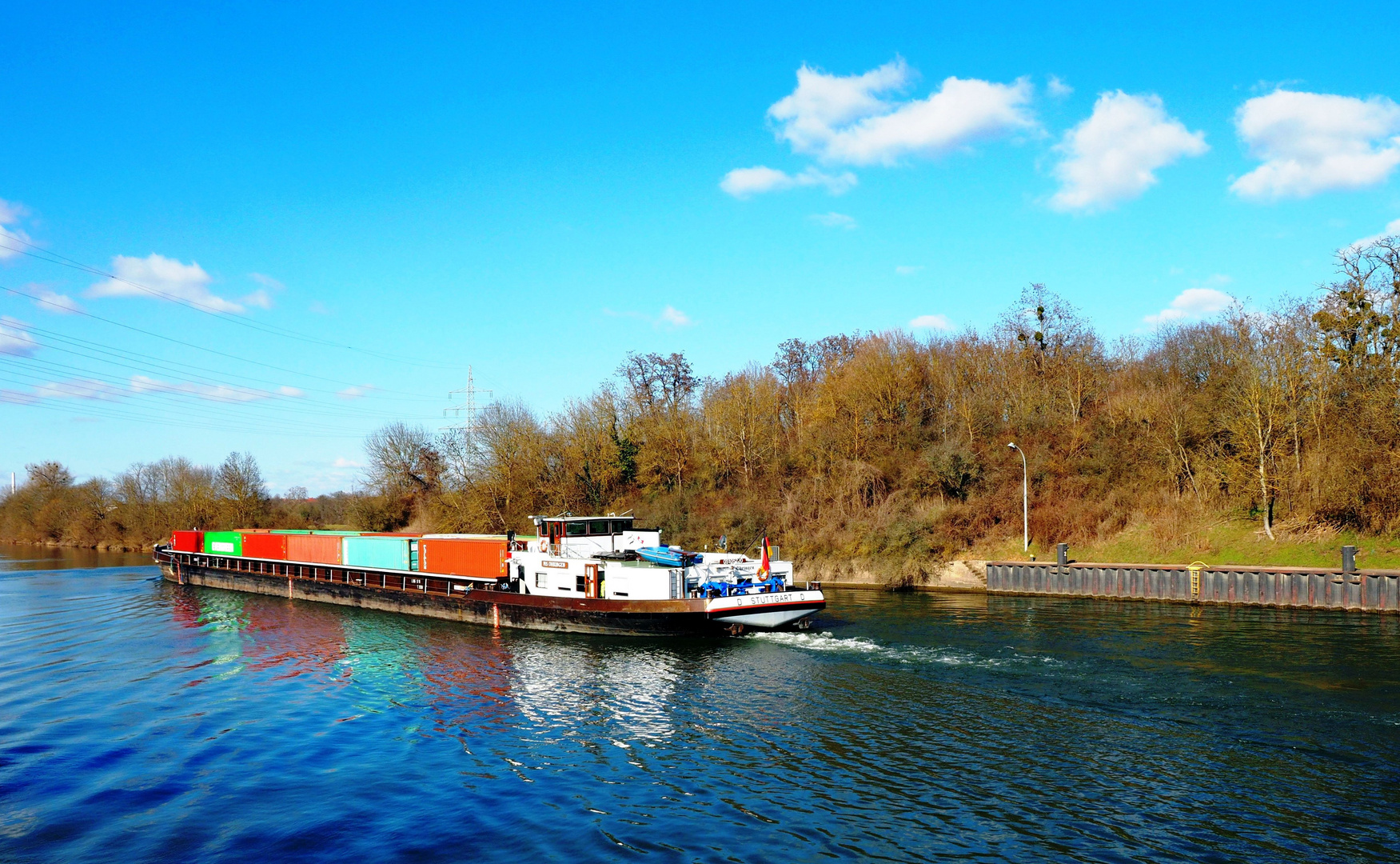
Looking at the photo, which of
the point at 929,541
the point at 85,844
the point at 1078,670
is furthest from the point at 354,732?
the point at 929,541

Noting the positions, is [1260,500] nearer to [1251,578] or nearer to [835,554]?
[1251,578]

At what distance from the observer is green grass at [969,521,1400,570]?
39.9m

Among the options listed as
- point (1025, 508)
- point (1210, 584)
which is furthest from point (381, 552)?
point (1210, 584)

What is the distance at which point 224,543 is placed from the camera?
62719mm

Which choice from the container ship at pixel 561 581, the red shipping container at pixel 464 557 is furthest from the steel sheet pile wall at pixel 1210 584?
the red shipping container at pixel 464 557

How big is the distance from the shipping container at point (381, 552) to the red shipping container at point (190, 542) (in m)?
22.3

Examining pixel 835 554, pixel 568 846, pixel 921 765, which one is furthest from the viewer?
pixel 835 554

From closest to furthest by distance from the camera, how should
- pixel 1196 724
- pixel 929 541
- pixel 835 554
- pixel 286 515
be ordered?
1. pixel 1196 724
2. pixel 929 541
3. pixel 835 554
4. pixel 286 515

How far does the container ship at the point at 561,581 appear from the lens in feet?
107

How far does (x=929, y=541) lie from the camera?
50.8m

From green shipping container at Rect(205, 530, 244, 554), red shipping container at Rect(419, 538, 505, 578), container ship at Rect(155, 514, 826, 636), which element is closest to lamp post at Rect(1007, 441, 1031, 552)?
container ship at Rect(155, 514, 826, 636)

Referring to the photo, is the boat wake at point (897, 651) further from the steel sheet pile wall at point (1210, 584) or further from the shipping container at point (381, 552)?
the shipping container at point (381, 552)

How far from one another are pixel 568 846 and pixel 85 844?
8.92 meters

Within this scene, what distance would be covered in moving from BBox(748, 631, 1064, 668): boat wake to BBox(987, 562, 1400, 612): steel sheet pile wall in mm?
18501
